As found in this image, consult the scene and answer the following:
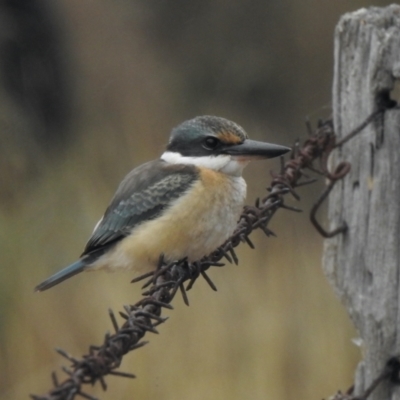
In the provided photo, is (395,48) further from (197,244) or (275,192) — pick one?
(197,244)

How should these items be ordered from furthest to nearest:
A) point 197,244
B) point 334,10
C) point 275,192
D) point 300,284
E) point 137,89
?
point 334,10, point 137,89, point 300,284, point 197,244, point 275,192

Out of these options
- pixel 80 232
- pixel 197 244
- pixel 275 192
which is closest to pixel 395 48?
pixel 275 192

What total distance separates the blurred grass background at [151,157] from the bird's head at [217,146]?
18.0 inches

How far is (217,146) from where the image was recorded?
3.06 meters

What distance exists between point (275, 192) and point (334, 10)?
5.46m

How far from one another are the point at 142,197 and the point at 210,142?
30 cm

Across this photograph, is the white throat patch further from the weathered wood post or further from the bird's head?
the weathered wood post

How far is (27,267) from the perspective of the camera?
5160mm

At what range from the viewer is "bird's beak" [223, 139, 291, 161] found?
291cm

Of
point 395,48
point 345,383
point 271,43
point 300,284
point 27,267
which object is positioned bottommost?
point 345,383

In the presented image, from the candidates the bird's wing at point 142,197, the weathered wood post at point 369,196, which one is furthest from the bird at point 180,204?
the weathered wood post at point 369,196

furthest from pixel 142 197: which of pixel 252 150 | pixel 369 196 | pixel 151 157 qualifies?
pixel 151 157

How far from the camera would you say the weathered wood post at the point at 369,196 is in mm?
2248

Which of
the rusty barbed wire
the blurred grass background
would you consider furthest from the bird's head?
the blurred grass background
